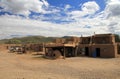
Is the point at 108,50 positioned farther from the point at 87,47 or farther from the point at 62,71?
the point at 62,71

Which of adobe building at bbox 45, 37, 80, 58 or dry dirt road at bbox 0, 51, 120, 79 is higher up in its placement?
adobe building at bbox 45, 37, 80, 58

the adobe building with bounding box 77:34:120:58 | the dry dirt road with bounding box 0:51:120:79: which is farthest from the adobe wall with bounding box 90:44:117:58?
the dry dirt road with bounding box 0:51:120:79

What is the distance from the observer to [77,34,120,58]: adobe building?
38.4 meters

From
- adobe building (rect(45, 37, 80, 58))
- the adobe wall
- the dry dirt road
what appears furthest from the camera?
adobe building (rect(45, 37, 80, 58))

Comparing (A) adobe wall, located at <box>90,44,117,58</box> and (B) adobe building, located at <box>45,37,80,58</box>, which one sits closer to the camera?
(A) adobe wall, located at <box>90,44,117,58</box>

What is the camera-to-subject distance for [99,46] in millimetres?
40156

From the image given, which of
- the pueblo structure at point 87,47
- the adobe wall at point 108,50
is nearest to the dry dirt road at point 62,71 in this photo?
the adobe wall at point 108,50

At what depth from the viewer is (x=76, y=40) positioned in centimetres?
4841

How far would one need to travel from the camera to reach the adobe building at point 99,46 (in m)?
38.4

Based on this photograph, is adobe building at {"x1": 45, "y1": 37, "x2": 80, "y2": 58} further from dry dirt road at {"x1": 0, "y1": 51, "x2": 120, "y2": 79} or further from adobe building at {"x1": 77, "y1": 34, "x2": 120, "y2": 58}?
dry dirt road at {"x1": 0, "y1": 51, "x2": 120, "y2": 79}

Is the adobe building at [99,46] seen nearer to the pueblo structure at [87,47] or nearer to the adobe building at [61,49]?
the pueblo structure at [87,47]

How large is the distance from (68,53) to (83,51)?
3.68 meters

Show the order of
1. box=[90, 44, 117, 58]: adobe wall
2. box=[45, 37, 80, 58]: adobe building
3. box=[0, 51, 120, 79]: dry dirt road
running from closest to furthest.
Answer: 1. box=[0, 51, 120, 79]: dry dirt road
2. box=[90, 44, 117, 58]: adobe wall
3. box=[45, 37, 80, 58]: adobe building

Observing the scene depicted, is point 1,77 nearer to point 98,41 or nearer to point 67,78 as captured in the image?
point 67,78
